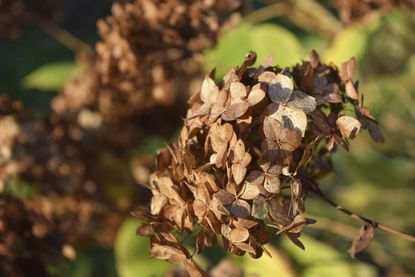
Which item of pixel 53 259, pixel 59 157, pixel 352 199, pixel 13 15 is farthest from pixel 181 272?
pixel 352 199

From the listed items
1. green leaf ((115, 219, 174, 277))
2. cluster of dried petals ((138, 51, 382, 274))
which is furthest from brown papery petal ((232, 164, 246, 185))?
green leaf ((115, 219, 174, 277))

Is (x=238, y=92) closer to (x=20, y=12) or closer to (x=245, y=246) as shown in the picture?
(x=245, y=246)

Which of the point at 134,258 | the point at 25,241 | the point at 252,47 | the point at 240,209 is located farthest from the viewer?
the point at 252,47

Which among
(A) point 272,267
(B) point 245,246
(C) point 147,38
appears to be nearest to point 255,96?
(B) point 245,246

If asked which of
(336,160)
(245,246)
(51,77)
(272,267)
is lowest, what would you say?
(336,160)

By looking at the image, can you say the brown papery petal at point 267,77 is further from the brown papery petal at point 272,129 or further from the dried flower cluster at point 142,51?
the dried flower cluster at point 142,51

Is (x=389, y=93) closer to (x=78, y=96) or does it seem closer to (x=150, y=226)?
(x=78, y=96)
